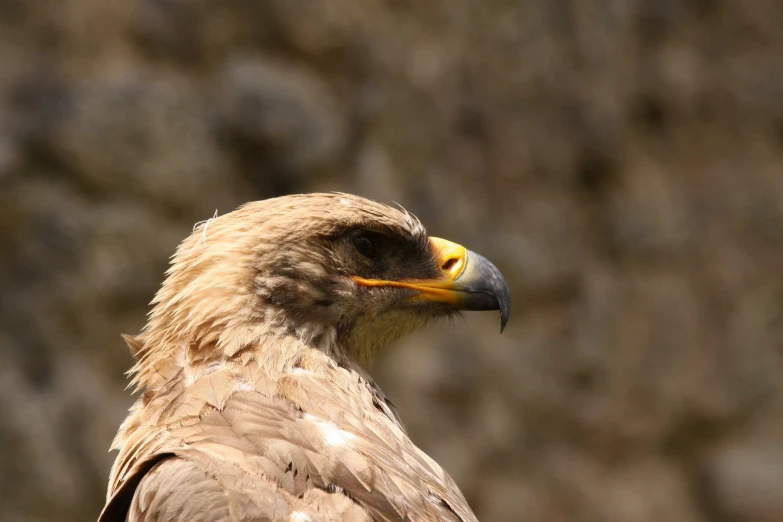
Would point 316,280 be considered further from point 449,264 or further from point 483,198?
point 483,198

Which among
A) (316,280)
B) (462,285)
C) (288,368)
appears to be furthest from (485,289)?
(288,368)

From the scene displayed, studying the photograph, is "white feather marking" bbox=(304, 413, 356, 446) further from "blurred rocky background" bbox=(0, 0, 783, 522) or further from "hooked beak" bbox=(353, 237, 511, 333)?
"blurred rocky background" bbox=(0, 0, 783, 522)

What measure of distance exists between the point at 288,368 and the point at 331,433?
27 cm

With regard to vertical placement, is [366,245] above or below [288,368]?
above

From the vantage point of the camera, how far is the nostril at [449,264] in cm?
259

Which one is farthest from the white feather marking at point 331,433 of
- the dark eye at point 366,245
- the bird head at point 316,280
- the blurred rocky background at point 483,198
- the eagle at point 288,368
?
the blurred rocky background at point 483,198

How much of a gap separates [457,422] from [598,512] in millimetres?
809

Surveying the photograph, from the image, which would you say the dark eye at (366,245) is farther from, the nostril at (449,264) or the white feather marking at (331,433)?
the white feather marking at (331,433)

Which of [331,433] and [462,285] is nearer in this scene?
[331,433]

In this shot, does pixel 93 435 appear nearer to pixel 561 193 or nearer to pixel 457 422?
pixel 457 422

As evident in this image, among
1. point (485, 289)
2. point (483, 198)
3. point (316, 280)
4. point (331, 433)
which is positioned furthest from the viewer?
point (483, 198)

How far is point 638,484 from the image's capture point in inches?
202

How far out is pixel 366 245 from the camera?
253 cm

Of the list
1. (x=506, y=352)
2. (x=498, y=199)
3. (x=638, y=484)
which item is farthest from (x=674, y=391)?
(x=498, y=199)
